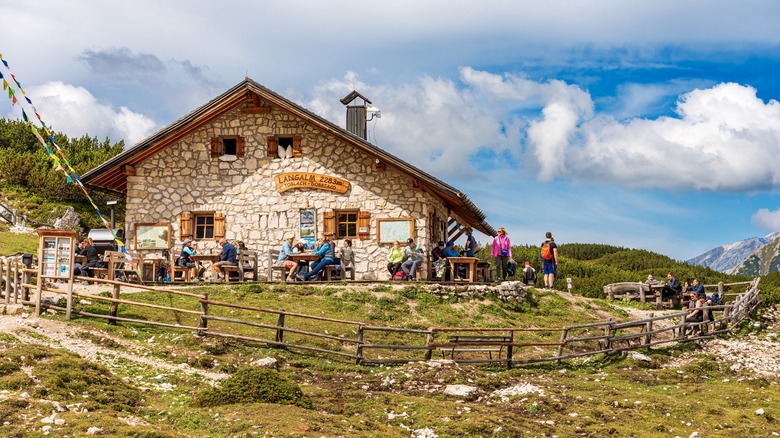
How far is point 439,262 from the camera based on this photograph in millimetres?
27438

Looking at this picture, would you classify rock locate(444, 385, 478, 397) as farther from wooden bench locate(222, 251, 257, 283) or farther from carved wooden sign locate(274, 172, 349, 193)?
carved wooden sign locate(274, 172, 349, 193)

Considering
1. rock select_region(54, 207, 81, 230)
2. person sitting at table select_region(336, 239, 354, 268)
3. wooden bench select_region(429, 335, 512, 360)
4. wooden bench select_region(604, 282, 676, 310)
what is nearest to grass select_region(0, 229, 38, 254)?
rock select_region(54, 207, 81, 230)

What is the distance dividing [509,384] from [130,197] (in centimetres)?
1629

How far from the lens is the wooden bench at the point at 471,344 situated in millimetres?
19344

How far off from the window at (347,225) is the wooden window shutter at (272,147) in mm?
2942

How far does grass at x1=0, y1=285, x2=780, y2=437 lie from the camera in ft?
45.1

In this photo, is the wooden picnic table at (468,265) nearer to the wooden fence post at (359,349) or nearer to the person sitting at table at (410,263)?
the person sitting at table at (410,263)

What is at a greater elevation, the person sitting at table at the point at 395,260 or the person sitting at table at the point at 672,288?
the person sitting at table at the point at 395,260

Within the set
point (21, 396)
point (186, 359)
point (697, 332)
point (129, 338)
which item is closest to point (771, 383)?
point (697, 332)

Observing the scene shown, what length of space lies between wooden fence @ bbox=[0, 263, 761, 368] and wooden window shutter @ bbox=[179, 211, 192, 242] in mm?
5829

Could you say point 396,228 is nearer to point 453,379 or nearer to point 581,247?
point 453,379

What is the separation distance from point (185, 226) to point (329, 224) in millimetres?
4650

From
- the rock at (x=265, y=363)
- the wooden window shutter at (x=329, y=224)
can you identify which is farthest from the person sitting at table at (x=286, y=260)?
the rock at (x=265, y=363)

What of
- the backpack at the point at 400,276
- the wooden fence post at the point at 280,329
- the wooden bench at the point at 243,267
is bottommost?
the wooden fence post at the point at 280,329
